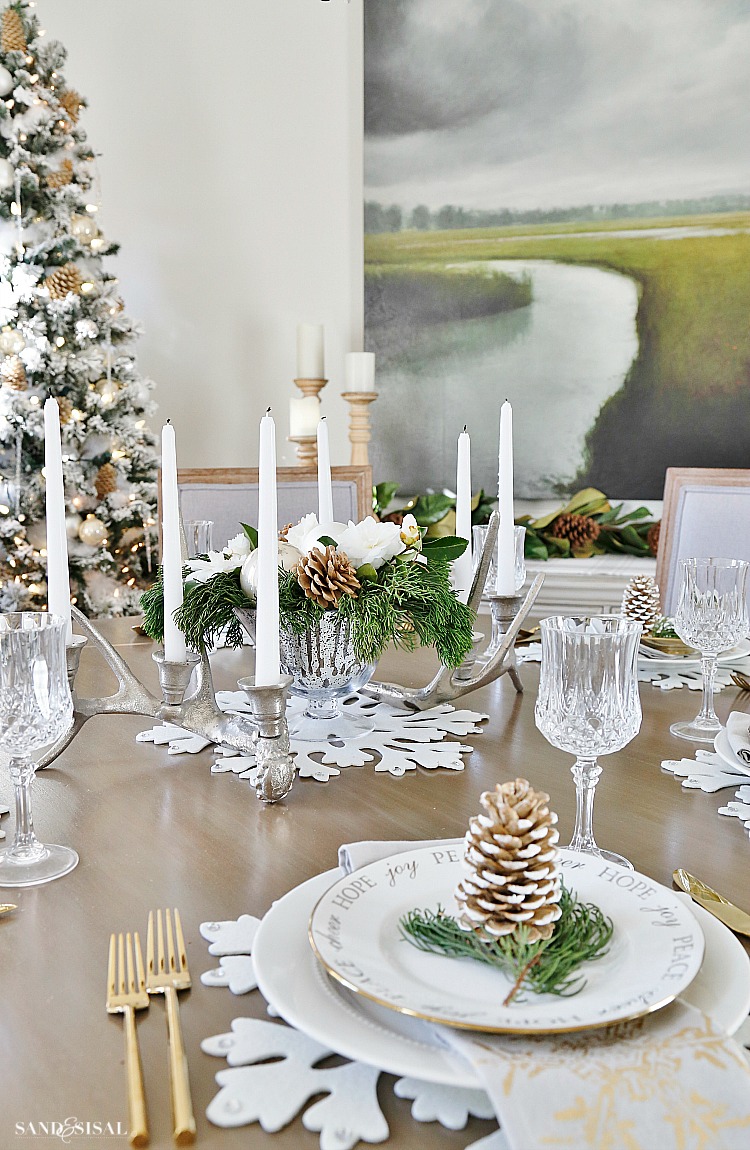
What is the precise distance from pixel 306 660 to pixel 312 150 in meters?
3.33

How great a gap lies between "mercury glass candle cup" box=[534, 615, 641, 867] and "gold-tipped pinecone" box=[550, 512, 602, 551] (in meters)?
2.73

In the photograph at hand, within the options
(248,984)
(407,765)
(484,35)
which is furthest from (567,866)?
(484,35)

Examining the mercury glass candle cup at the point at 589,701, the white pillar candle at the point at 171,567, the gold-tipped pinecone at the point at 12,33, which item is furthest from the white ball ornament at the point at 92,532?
the mercury glass candle cup at the point at 589,701

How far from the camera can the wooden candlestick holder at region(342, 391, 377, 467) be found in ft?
11.8

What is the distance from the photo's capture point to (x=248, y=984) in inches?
24.9

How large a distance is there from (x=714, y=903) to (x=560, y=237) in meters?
3.24

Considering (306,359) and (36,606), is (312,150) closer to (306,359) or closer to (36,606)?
(306,359)

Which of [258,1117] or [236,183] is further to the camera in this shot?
[236,183]

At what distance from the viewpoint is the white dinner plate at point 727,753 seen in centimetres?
99

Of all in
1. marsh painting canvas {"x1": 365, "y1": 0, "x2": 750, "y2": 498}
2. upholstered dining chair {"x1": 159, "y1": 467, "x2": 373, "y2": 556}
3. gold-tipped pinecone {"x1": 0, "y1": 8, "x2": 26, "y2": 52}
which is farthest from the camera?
marsh painting canvas {"x1": 365, "y1": 0, "x2": 750, "y2": 498}

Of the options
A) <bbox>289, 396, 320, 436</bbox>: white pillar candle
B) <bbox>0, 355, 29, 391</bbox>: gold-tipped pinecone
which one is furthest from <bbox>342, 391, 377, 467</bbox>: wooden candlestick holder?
<bbox>0, 355, 29, 391</bbox>: gold-tipped pinecone

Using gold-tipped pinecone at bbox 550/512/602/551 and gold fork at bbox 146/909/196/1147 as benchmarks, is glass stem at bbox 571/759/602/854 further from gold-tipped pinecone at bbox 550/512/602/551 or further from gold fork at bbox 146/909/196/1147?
gold-tipped pinecone at bbox 550/512/602/551

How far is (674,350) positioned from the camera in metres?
3.45

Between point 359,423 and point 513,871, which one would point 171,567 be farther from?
point 359,423
